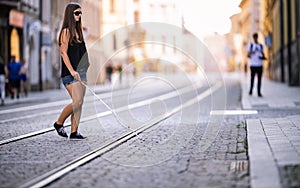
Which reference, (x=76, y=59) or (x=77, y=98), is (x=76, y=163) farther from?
(x=76, y=59)

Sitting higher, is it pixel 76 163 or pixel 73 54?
pixel 73 54

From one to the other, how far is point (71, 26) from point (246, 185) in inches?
174

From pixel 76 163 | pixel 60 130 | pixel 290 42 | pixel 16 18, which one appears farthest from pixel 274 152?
pixel 16 18

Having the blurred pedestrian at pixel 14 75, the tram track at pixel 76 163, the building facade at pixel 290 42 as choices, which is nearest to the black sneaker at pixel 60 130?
the tram track at pixel 76 163

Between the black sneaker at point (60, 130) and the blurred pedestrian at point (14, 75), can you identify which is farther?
the blurred pedestrian at point (14, 75)

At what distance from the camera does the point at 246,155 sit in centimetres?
765

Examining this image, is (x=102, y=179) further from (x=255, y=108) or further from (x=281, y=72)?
(x=281, y=72)

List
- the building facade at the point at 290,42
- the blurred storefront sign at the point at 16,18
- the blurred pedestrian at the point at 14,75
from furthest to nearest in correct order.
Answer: the blurred storefront sign at the point at 16,18 → the building facade at the point at 290,42 → the blurred pedestrian at the point at 14,75

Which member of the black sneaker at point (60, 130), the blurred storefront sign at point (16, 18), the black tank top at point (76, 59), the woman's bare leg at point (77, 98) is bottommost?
the black sneaker at point (60, 130)

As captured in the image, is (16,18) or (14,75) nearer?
(14,75)

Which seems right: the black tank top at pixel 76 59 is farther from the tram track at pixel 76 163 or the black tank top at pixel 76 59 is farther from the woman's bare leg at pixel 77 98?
the tram track at pixel 76 163

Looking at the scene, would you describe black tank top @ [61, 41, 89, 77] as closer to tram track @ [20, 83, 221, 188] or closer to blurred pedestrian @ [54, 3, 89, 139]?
blurred pedestrian @ [54, 3, 89, 139]

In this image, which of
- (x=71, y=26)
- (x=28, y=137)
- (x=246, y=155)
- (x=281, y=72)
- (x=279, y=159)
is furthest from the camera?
(x=281, y=72)

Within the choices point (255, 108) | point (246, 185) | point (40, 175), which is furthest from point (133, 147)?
point (255, 108)
